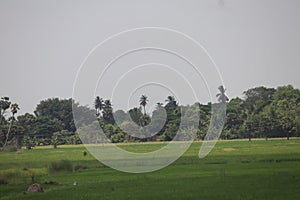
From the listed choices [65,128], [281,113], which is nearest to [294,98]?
[281,113]

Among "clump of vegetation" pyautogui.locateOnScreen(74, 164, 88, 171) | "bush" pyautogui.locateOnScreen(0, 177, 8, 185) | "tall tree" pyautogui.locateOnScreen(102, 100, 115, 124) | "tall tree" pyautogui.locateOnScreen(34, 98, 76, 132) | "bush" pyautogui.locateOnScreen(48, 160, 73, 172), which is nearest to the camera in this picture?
"bush" pyautogui.locateOnScreen(0, 177, 8, 185)

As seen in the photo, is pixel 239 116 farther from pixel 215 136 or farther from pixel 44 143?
pixel 44 143

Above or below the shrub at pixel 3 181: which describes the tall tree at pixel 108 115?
above

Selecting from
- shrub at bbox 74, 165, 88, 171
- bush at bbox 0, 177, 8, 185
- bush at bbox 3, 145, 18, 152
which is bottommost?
bush at bbox 0, 177, 8, 185

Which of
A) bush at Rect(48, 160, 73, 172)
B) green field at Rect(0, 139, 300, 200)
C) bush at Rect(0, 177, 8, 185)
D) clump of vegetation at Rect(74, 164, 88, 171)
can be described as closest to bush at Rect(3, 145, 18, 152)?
clump of vegetation at Rect(74, 164, 88, 171)

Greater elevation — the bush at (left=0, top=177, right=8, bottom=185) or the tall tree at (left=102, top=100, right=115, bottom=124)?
the tall tree at (left=102, top=100, right=115, bottom=124)

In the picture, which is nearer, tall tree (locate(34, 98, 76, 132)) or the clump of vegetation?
the clump of vegetation

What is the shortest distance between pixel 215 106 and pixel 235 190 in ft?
184

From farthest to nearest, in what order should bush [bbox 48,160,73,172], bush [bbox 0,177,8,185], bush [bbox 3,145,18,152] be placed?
bush [bbox 3,145,18,152], bush [bbox 48,160,73,172], bush [bbox 0,177,8,185]

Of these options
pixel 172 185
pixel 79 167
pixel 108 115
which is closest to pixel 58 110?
pixel 108 115

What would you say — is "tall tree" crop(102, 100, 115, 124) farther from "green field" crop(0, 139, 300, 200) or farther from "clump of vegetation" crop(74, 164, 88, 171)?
"green field" crop(0, 139, 300, 200)

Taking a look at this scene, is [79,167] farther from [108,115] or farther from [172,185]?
[108,115]

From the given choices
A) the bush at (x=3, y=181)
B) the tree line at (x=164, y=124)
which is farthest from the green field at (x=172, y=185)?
the tree line at (x=164, y=124)

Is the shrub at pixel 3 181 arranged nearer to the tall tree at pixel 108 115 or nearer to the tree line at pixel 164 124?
the tree line at pixel 164 124
